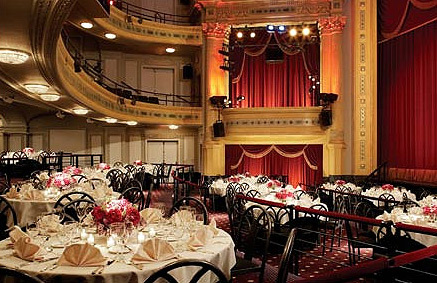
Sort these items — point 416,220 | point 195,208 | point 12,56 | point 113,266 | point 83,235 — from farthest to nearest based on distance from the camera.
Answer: point 12,56
point 416,220
point 195,208
point 83,235
point 113,266

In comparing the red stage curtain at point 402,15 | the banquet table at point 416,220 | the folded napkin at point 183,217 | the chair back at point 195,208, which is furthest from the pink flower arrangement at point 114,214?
the red stage curtain at point 402,15

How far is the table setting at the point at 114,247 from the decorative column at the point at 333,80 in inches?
462

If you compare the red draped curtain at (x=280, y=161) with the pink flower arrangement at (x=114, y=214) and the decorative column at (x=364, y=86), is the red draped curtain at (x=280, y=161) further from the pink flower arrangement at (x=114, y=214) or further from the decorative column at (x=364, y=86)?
the pink flower arrangement at (x=114, y=214)

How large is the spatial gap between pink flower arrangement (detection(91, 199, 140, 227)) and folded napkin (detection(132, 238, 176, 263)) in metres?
0.50

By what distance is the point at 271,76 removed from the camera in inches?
643

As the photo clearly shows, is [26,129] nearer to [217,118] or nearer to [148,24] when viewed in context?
[148,24]

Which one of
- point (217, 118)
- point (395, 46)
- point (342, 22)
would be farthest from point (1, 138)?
point (395, 46)

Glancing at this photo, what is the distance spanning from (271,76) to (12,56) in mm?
11721

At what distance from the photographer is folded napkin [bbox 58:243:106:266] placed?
249 centimetres

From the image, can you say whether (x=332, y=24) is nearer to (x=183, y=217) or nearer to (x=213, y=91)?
(x=213, y=91)

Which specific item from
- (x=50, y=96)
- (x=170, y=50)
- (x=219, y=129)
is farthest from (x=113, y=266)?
(x=170, y=50)

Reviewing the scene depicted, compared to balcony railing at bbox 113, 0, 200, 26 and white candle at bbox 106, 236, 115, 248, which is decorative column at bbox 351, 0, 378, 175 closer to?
balcony railing at bbox 113, 0, 200, 26

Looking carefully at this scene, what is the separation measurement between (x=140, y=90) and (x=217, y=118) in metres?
3.96

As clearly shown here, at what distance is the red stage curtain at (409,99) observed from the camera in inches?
464
